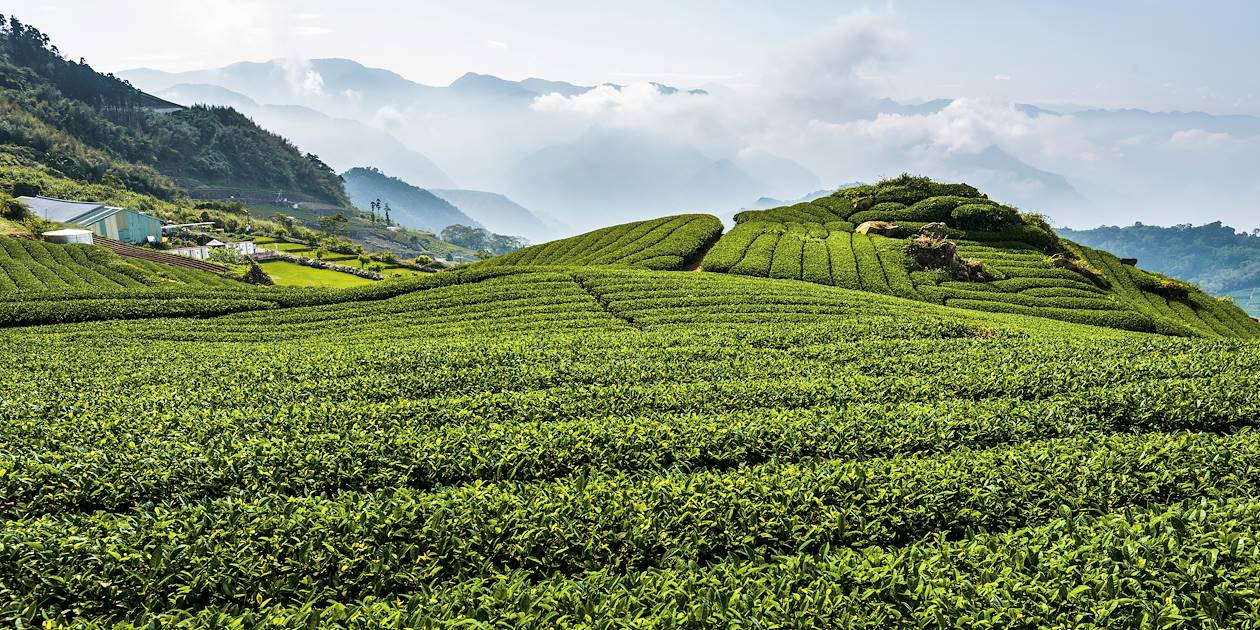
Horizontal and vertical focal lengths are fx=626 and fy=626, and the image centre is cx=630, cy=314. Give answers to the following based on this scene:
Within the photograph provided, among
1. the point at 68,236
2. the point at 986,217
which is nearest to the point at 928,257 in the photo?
the point at 986,217

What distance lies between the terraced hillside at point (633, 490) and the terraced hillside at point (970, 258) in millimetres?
18399

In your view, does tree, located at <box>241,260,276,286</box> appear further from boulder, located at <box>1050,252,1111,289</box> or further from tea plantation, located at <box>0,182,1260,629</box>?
boulder, located at <box>1050,252,1111,289</box>

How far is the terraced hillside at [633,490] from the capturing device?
5.05 m

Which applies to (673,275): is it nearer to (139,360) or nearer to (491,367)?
(491,367)

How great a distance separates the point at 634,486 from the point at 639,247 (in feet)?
113

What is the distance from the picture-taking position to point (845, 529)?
6406mm

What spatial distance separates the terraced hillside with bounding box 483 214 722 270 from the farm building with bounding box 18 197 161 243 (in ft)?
238

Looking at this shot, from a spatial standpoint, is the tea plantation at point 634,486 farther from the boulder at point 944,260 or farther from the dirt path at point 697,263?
the dirt path at point 697,263

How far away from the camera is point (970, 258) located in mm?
36688

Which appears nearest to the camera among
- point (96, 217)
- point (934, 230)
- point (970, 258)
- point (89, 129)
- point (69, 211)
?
point (970, 258)

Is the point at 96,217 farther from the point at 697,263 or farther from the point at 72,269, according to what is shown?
the point at 697,263

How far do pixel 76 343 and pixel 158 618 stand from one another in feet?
57.1

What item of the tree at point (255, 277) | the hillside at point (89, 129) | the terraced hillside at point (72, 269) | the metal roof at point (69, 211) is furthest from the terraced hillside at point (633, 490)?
the hillside at point (89, 129)

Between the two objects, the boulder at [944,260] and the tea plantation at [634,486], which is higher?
the boulder at [944,260]
